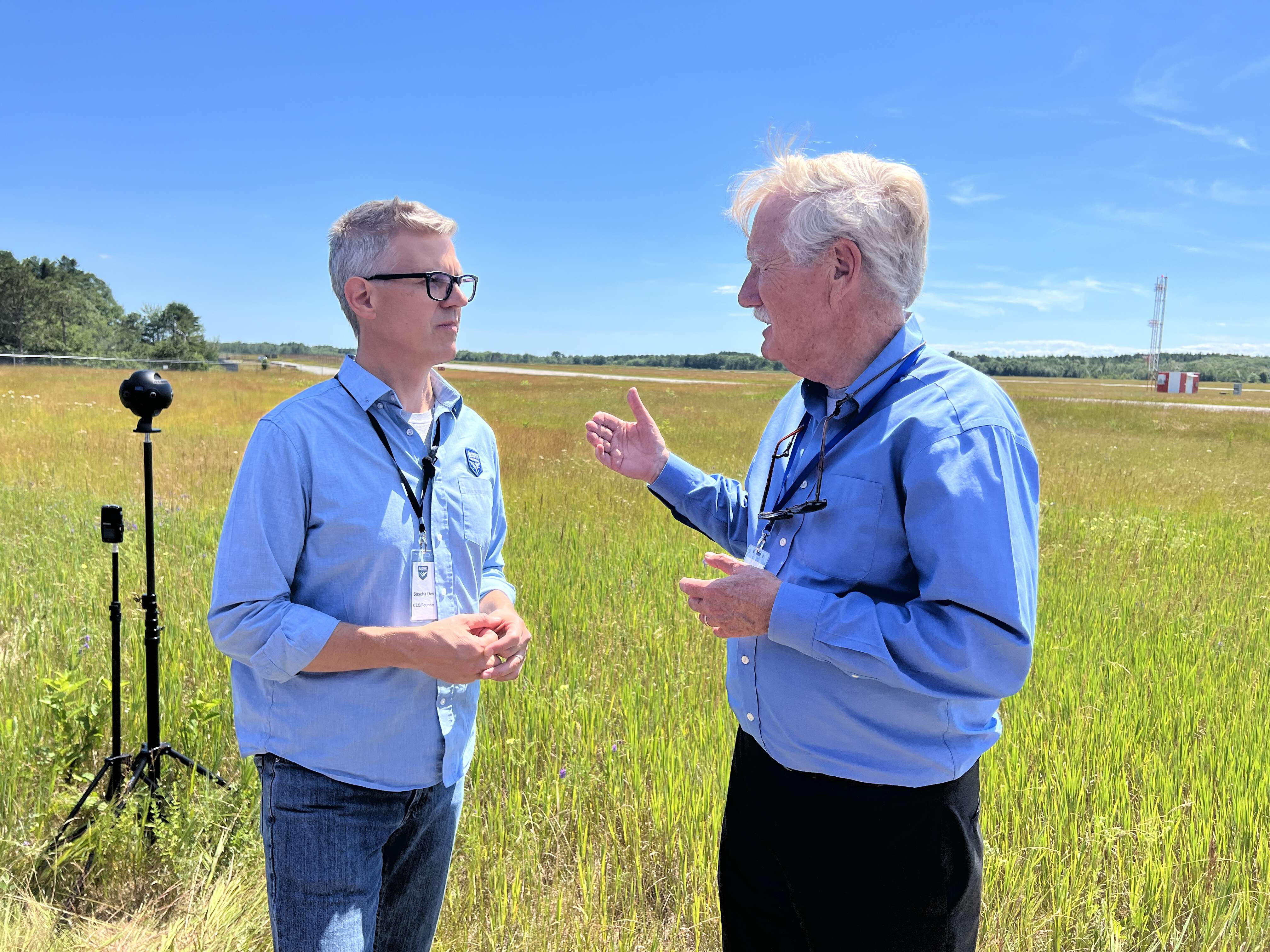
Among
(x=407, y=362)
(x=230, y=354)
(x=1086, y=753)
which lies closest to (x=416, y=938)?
(x=407, y=362)

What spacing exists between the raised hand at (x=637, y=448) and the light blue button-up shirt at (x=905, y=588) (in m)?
0.55

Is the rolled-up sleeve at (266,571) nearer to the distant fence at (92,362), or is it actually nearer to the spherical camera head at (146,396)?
the spherical camera head at (146,396)

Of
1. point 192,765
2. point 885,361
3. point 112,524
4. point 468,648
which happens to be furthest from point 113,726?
point 885,361

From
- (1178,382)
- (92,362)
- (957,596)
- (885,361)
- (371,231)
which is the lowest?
(957,596)

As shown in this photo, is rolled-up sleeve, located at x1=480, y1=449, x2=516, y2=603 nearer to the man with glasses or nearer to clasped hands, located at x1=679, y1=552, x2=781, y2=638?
the man with glasses

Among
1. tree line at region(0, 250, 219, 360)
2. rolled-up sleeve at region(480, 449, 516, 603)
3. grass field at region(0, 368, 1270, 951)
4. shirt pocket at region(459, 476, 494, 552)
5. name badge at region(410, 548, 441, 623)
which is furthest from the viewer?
tree line at region(0, 250, 219, 360)

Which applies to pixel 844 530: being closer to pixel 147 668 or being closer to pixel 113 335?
pixel 147 668

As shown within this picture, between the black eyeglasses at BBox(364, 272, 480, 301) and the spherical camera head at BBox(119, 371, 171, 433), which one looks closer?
the black eyeglasses at BBox(364, 272, 480, 301)

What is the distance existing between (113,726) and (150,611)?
463 millimetres

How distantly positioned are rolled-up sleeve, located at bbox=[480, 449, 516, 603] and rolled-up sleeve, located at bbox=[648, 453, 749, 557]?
0.45m

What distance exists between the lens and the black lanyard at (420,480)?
5.51ft

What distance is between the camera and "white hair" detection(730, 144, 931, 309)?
4.90ft

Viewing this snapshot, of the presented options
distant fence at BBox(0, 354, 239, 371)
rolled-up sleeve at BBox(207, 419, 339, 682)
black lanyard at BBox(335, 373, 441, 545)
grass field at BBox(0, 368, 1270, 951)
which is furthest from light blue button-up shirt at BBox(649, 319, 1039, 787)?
distant fence at BBox(0, 354, 239, 371)

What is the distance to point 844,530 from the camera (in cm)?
150
